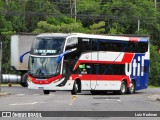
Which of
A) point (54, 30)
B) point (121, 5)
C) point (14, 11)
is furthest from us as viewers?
point (121, 5)

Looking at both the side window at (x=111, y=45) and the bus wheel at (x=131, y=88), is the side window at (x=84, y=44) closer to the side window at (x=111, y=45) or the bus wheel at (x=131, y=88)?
the side window at (x=111, y=45)

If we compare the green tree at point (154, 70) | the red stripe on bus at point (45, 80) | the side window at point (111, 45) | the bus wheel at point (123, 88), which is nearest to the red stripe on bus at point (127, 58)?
the side window at point (111, 45)

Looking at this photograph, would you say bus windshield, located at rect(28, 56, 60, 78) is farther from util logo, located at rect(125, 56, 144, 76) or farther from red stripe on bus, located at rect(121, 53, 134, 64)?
util logo, located at rect(125, 56, 144, 76)

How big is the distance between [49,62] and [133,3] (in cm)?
4821


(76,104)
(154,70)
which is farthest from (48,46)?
(154,70)

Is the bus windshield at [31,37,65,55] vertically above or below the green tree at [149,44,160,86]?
above

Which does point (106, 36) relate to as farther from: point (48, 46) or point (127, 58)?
point (48, 46)

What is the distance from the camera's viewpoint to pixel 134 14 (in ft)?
252

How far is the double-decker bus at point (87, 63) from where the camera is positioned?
33625 millimetres

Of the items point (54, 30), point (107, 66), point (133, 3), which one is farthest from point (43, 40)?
point (133, 3)

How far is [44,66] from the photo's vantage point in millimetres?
33688

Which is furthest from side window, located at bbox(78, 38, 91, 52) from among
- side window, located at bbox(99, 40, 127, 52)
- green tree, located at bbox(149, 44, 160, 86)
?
green tree, located at bbox(149, 44, 160, 86)

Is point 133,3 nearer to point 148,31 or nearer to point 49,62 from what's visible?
point 148,31

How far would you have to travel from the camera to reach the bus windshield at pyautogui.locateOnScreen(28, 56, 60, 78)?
110 ft
